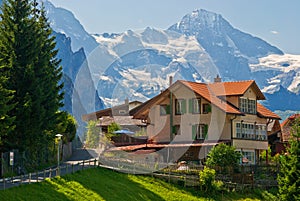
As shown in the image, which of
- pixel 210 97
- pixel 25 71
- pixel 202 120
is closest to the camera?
pixel 25 71

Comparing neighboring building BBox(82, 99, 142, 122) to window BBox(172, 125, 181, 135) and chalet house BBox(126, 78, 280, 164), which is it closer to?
chalet house BBox(126, 78, 280, 164)

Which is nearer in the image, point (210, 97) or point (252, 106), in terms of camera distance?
point (210, 97)

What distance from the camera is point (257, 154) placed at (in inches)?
2440

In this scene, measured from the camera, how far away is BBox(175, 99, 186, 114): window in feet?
194

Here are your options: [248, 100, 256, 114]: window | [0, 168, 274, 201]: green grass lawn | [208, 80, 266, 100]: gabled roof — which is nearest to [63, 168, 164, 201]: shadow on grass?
[0, 168, 274, 201]: green grass lawn

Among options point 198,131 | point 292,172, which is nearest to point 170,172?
point 292,172

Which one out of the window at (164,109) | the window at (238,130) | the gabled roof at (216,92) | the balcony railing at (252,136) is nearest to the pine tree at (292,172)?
the gabled roof at (216,92)

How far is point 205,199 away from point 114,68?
39.7 m

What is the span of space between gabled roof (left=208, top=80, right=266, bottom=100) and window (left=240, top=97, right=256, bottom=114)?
3.63 ft

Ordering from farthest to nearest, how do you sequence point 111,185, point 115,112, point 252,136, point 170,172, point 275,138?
point 115,112
point 275,138
point 252,136
point 170,172
point 111,185

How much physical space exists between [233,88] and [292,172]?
20734mm

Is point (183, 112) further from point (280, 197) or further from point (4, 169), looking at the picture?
point (4, 169)

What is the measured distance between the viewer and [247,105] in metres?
60.5

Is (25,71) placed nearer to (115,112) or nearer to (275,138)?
(275,138)
